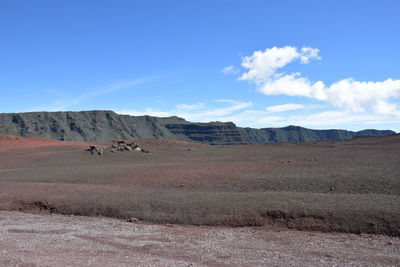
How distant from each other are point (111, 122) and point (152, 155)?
95.3 m

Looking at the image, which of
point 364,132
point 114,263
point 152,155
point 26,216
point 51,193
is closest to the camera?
point 114,263

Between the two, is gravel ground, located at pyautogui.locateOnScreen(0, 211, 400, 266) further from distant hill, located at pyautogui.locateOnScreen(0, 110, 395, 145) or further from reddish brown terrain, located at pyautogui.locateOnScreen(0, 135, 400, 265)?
distant hill, located at pyautogui.locateOnScreen(0, 110, 395, 145)

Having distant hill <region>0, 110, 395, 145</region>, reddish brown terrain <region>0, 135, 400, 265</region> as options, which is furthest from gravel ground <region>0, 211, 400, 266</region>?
distant hill <region>0, 110, 395, 145</region>

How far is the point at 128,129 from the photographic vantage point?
132 m

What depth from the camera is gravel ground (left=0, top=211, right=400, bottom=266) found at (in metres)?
9.77

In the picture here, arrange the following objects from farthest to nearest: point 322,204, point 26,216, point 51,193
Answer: point 51,193
point 26,216
point 322,204

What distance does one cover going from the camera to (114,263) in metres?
9.52

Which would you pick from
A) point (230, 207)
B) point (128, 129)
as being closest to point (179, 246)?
point (230, 207)

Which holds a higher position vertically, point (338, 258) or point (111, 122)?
point (111, 122)

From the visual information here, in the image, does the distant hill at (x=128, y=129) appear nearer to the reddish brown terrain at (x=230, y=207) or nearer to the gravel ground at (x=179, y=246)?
the reddish brown terrain at (x=230, y=207)

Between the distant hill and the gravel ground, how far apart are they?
106054mm

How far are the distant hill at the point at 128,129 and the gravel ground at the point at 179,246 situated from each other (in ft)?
348

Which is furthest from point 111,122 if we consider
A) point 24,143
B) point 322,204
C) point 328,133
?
point 322,204

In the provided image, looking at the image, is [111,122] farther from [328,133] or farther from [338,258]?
[338,258]
